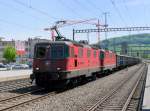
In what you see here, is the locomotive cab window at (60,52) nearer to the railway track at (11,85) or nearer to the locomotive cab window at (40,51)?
the locomotive cab window at (40,51)

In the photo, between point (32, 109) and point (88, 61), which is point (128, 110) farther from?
point (88, 61)

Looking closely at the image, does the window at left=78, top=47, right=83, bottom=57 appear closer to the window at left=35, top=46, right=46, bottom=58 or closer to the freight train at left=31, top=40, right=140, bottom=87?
the freight train at left=31, top=40, right=140, bottom=87

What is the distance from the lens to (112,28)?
219 feet

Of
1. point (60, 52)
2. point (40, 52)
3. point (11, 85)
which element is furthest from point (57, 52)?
point (11, 85)

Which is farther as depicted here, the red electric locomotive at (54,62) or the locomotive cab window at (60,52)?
the locomotive cab window at (60,52)

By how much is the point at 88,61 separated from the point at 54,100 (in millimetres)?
11896

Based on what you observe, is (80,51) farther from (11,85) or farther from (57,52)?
(11,85)

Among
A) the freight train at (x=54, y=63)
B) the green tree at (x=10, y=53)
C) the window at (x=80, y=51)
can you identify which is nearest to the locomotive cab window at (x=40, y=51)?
the freight train at (x=54, y=63)

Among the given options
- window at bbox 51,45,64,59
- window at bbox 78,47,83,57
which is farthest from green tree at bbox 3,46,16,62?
window at bbox 51,45,64,59

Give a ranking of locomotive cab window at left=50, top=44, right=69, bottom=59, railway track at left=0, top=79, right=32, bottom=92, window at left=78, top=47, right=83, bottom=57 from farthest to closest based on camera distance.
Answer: window at left=78, top=47, right=83, bottom=57 < railway track at left=0, top=79, right=32, bottom=92 < locomotive cab window at left=50, top=44, right=69, bottom=59

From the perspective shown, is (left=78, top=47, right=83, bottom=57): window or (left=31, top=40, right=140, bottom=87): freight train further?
(left=78, top=47, right=83, bottom=57): window

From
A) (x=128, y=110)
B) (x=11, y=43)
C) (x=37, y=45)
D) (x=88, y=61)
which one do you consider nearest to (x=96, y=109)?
(x=128, y=110)

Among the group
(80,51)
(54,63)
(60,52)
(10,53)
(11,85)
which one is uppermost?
(10,53)

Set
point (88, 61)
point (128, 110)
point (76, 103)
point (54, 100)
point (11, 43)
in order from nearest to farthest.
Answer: point (128, 110), point (76, 103), point (54, 100), point (88, 61), point (11, 43)
